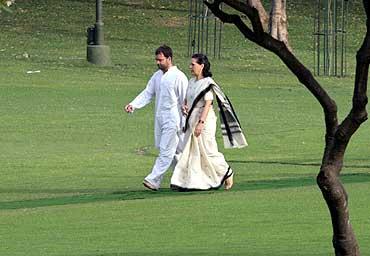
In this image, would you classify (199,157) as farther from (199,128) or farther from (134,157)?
(134,157)

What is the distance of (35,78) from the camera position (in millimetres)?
37438

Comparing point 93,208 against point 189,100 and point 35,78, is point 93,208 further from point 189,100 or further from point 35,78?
point 35,78

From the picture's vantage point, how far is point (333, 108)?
29.7 feet

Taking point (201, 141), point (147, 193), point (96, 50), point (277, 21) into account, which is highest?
point (277, 21)

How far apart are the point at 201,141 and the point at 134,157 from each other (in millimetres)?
5048

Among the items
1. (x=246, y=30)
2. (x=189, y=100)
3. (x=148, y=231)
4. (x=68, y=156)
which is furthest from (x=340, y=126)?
(x=68, y=156)

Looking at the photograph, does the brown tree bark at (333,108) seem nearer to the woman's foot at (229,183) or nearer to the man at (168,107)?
the woman's foot at (229,183)

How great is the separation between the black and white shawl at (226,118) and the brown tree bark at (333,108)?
8618mm

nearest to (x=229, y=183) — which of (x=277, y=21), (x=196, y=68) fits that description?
(x=196, y=68)

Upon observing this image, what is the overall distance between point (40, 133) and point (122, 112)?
14.2 feet

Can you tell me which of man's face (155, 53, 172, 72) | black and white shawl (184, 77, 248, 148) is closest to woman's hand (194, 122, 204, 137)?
black and white shawl (184, 77, 248, 148)

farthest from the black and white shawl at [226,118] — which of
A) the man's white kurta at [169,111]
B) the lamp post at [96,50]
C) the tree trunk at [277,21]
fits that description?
the tree trunk at [277,21]

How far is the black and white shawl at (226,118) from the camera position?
1781cm

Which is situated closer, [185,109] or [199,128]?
[199,128]
